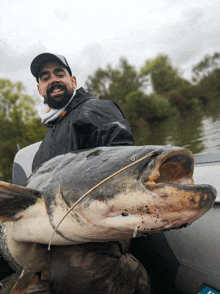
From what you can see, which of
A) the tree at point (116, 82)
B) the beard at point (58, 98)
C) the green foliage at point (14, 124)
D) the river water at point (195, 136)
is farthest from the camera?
the tree at point (116, 82)

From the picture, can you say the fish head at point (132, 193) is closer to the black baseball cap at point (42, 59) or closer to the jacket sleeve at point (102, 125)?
the jacket sleeve at point (102, 125)

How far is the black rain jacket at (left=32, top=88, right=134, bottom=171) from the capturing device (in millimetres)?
1774

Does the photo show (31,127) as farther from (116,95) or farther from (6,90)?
(116,95)

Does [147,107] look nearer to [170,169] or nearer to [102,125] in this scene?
[102,125]

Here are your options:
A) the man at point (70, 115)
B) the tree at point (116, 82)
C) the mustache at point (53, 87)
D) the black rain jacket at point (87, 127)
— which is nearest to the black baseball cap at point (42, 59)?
the man at point (70, 115)

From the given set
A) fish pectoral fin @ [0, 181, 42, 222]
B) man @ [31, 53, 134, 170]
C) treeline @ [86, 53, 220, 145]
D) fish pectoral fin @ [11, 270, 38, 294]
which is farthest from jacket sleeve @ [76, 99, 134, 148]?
treeline @ [86, 53, 220, 145]

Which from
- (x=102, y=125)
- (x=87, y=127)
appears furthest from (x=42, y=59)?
(x=102, y=125)

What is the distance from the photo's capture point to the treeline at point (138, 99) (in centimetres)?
1986

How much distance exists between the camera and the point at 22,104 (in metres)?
22.7

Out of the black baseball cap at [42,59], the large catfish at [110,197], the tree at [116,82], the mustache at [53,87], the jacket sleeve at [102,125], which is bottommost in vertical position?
the large catfish at [110,197]

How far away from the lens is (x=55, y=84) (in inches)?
102

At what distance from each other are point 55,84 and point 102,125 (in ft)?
3.40

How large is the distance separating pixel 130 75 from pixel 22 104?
87.0 feet

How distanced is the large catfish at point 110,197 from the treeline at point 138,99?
15029mm
